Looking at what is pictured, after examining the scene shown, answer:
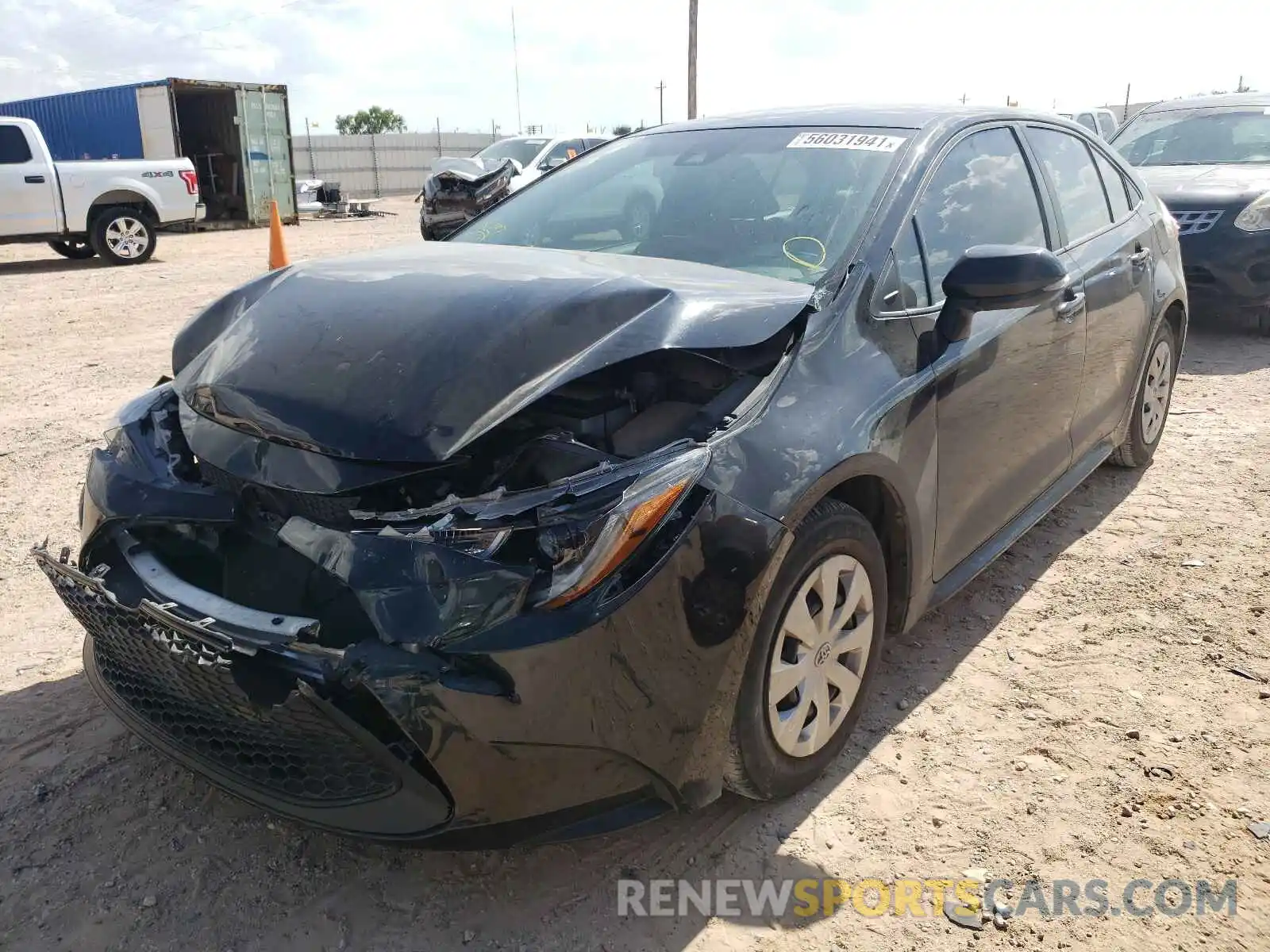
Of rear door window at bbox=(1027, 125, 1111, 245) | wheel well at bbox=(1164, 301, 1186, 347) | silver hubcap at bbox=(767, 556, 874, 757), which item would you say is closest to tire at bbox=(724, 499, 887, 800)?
silver hubcap at bbox=(767, 556, 874, 757)

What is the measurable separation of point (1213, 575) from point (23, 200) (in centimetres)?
1404

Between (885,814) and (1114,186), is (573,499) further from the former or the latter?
(1114,186)

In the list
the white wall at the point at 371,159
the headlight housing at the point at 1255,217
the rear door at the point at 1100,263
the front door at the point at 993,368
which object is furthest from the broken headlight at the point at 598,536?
the white wall at the point at 371,159

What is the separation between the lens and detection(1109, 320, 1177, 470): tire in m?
4.57

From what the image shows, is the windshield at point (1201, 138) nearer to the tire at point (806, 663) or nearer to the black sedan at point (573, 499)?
the black sedan at point (573, 499)

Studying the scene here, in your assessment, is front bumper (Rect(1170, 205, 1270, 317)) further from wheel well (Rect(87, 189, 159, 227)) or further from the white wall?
the white wall

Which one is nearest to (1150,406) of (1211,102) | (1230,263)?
(1230,263)

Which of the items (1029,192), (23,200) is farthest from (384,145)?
(1029,192)

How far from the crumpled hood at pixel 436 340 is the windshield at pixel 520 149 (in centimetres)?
1534

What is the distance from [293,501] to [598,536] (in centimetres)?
75

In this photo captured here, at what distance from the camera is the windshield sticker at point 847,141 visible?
3.06m

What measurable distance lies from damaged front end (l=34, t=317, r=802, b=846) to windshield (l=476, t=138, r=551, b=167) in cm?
1581

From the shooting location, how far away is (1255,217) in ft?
24.4

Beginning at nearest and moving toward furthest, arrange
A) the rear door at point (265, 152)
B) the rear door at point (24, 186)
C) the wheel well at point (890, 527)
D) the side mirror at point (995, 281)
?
the wheel well at point (890, 527), the side mirror at point (995, 281), the rear door at point (24, 186), the rear door at point (265, 152)
